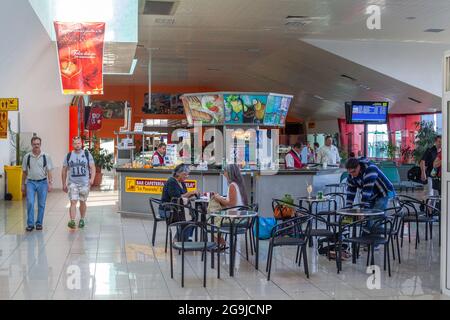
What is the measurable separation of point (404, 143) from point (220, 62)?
8.03 m

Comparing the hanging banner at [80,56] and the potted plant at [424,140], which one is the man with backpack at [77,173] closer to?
the hanging banner at [80,56]

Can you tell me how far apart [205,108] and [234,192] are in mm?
4488

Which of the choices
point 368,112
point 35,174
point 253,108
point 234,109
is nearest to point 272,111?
point 253,108

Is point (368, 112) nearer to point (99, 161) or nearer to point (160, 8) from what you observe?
point (160, 8)

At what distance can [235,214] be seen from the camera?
22.2ft

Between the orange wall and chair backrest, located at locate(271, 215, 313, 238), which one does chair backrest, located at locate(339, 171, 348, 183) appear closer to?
chair backrest, located at locate(271, 215, 313, 238)

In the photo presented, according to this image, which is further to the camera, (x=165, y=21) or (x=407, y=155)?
(x=407, y=155)

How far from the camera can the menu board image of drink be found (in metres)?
11.4

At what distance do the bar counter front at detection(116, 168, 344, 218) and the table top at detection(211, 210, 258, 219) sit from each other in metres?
3.25

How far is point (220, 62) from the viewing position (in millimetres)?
22594

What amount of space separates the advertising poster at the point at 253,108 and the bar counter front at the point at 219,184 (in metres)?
1.16

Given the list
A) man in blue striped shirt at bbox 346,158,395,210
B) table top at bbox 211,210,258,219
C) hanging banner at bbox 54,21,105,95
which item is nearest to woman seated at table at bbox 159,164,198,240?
table top at bbox 211,210,258,219
